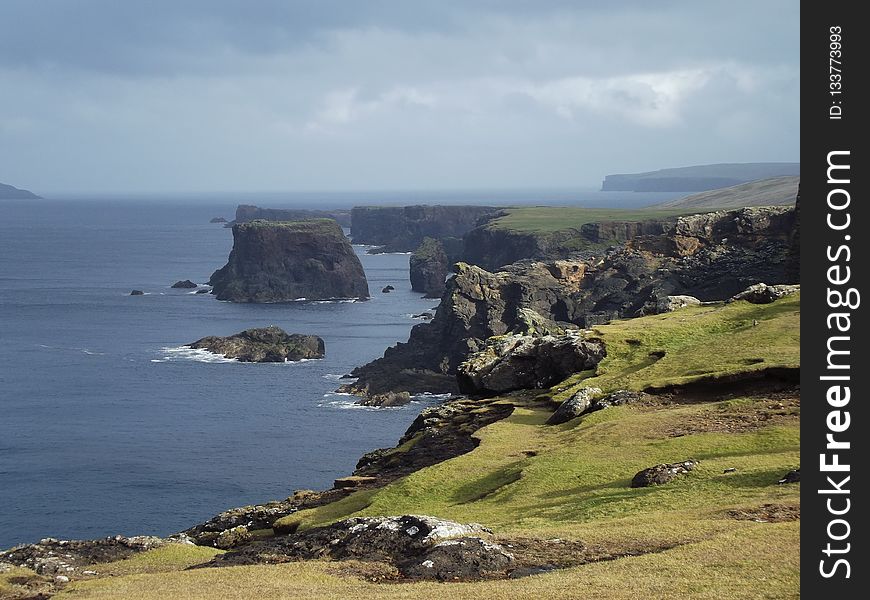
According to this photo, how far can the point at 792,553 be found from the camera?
23.7m

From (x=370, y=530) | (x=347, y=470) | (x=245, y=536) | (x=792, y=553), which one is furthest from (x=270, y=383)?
(x=792, y=553)

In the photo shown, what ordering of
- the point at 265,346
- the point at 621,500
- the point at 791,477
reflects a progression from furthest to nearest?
the point at 265,346, the point at 621,500, the point at 791,477

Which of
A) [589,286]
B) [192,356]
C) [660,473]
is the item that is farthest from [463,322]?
[660,473]

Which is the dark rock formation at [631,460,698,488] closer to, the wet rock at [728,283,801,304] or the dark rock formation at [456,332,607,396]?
the dark rock formation at [456,332,607,396]

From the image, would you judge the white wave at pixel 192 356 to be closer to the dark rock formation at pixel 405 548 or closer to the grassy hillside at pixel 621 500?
the grassy hillside at pixel 621 500

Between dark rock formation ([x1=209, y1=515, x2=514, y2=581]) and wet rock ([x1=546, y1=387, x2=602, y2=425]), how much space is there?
68.3 ft

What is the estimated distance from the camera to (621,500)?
34.6m

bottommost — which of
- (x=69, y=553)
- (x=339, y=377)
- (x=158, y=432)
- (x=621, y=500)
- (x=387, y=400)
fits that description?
(x=158, y=432)

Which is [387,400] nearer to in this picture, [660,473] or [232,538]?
[232,538]

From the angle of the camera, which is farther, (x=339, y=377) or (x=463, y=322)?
(x=463, y=322)

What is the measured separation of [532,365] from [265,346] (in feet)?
381

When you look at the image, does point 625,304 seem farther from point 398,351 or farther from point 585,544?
point 585,544

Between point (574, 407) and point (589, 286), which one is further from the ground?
point (574, 407)
